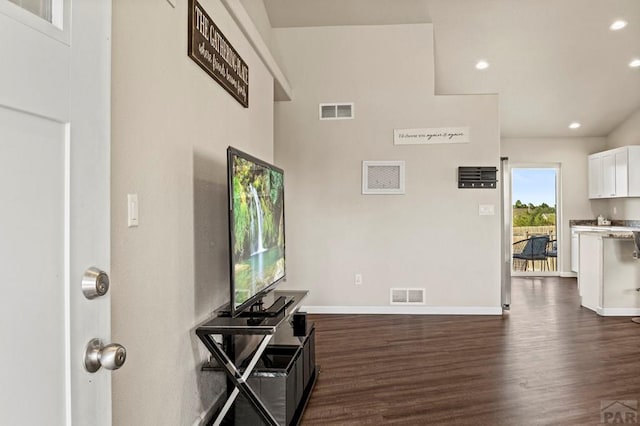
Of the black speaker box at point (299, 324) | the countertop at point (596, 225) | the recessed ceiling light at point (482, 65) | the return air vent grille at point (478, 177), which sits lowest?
the black speaker box at point (299, 324)

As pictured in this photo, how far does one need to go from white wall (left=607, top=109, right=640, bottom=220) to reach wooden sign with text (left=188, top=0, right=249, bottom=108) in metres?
7.13

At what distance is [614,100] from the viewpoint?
23.3ft

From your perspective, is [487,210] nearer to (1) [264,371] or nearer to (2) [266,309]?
(2) [266,309]

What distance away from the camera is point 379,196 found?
548cm

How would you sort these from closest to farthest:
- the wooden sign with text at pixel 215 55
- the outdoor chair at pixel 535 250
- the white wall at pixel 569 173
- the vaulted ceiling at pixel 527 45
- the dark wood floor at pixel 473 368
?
the wooden sign with text at pixel 215 55 < the dark wood floor at pixel 473 368 < the vaulted ceiling at pixel 527 45 < the outdoor chair at pixel 535 250 < the white wall at pixel 569 173

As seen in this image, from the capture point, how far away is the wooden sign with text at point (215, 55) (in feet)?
7.56

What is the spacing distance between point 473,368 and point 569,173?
640 centimetres

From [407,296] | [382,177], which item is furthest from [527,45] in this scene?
[407,296]

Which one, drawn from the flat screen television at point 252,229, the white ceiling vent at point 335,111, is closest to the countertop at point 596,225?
the white ceiling vent at point 335,111

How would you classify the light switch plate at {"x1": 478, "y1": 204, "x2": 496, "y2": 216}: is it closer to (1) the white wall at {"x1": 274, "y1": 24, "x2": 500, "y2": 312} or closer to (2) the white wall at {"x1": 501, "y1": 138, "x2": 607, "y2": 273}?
(1) the white wall at {"x1": 274, "y1": 24, "x2": 500, "y2": 312}

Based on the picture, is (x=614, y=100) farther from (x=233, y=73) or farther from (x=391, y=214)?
(x=233, y=73)

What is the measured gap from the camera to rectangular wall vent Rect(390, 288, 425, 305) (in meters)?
5.43
